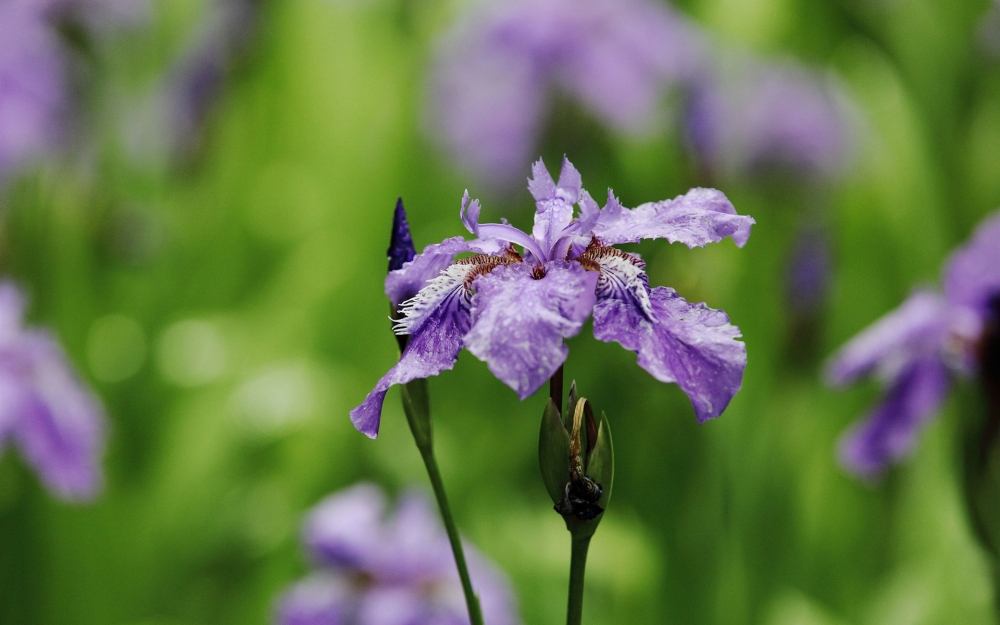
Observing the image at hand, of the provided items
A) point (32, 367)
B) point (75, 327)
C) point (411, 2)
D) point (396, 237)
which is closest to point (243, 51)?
point (411, 2)

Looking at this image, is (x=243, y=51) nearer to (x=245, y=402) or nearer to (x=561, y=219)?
(x=245, y=402)

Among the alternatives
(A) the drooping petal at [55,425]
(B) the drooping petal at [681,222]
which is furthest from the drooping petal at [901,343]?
(A) the drooping petal at [55,425]

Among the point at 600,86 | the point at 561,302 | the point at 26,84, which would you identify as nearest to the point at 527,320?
the point at 561,302

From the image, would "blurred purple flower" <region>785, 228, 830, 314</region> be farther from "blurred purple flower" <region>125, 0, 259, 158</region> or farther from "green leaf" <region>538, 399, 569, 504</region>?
"blurred purple flower" <region>125, 0, 259, 158</region>

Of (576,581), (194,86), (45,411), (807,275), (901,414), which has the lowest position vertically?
(576,581)

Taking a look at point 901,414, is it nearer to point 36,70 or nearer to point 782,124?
point 782,124

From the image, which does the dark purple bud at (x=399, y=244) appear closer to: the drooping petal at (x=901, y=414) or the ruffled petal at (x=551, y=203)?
the ruffled petal at (x=551, y=203)
